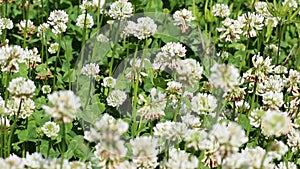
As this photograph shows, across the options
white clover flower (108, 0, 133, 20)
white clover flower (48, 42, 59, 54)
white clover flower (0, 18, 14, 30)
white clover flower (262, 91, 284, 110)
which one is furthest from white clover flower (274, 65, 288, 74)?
white clover flower (0, 18, 14, 30)

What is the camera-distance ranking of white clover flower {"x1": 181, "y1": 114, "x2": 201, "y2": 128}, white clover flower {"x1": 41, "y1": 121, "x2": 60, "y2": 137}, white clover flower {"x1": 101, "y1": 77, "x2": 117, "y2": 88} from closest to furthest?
white clover flower {"x1": 181, "y1": 114, "x2": 201, "y2": 128} → white clover flower {"x1": 41, "y1": 121, "x2": 60, "y2": 137} → white clover flower {"x1": 101, "y1": 77, "x2": 117, "y2": 88}

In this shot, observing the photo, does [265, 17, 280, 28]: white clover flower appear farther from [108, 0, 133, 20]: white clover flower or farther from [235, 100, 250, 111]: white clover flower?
[108, 0, 133, 20]: white clover flower

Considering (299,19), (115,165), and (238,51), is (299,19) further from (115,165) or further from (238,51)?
(115,165)

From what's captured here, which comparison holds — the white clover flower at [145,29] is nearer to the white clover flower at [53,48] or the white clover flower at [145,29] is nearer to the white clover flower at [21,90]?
the white clover flower at [53,48]

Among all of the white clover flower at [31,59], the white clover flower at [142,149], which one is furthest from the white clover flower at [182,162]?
the white clover flower at [31,59]

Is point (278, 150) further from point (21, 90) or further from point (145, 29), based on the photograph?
point (145, 29)

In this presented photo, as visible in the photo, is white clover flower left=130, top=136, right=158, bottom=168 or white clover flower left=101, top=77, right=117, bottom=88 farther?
white clover flower left=101, top=77, right=117, bottom=88

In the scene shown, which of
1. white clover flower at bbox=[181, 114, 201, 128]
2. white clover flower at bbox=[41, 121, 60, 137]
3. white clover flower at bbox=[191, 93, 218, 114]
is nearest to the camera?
white clover flower at bbox=[191, 93, 218, 114]

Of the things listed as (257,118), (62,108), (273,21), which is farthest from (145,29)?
(62,108)
